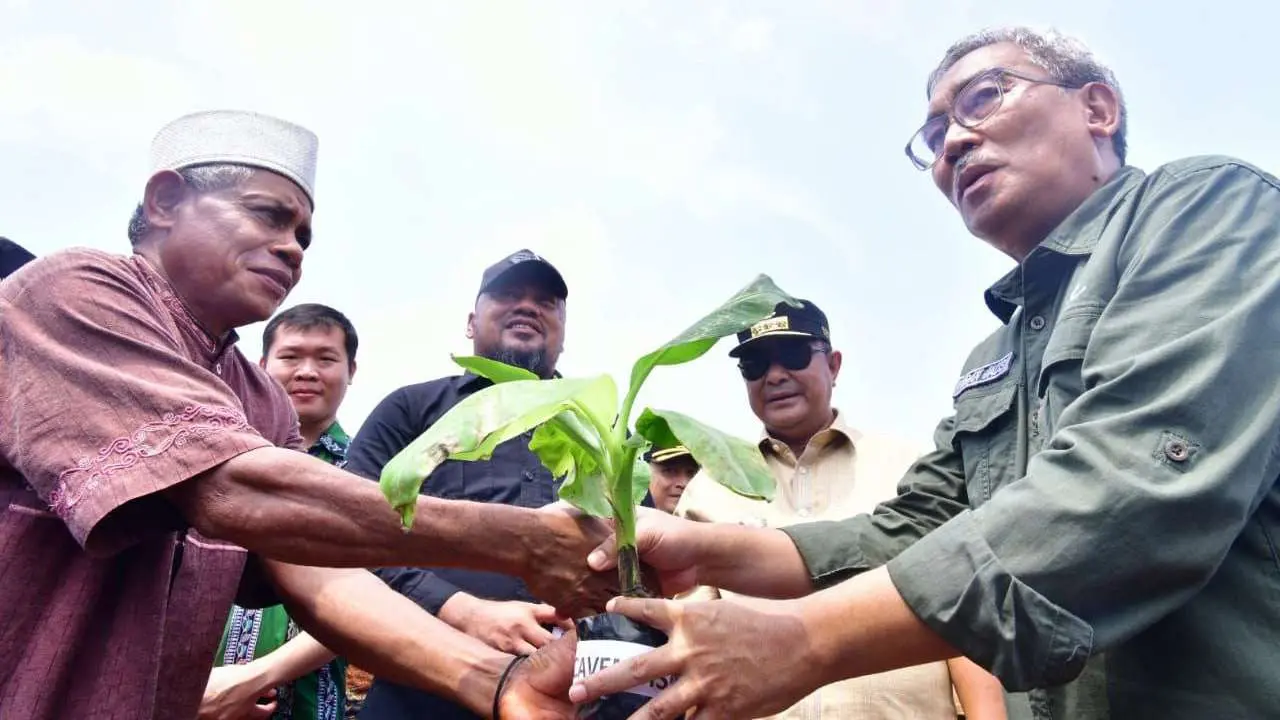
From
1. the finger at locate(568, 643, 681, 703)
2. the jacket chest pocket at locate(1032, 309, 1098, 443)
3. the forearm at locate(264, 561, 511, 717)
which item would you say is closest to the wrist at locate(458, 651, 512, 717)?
the forearm at locate(264, 561, 511, 717)

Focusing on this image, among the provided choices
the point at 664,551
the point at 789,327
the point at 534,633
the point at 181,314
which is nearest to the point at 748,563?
the point at 664,551

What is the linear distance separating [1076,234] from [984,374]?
1.22ft

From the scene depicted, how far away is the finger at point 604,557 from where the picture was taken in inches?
77.9

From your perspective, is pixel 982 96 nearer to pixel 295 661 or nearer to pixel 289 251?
pixel 289 251

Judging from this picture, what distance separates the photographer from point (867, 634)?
1.52 meters

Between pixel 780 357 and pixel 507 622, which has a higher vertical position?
pixel 780 357

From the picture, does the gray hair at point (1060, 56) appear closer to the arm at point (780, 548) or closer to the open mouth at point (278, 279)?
the arm at point (780, 548)

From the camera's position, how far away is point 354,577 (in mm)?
2381

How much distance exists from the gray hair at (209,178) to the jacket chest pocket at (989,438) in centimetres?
182

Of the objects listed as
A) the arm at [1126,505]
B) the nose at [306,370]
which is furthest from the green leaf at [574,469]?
the nose at [306,370]

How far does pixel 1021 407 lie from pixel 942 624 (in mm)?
722

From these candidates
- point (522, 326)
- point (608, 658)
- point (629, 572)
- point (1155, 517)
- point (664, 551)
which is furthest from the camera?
point (522, 326)

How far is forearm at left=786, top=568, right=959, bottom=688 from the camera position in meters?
1.51

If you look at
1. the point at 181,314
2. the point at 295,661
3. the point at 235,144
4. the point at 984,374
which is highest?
the point at 235,144
